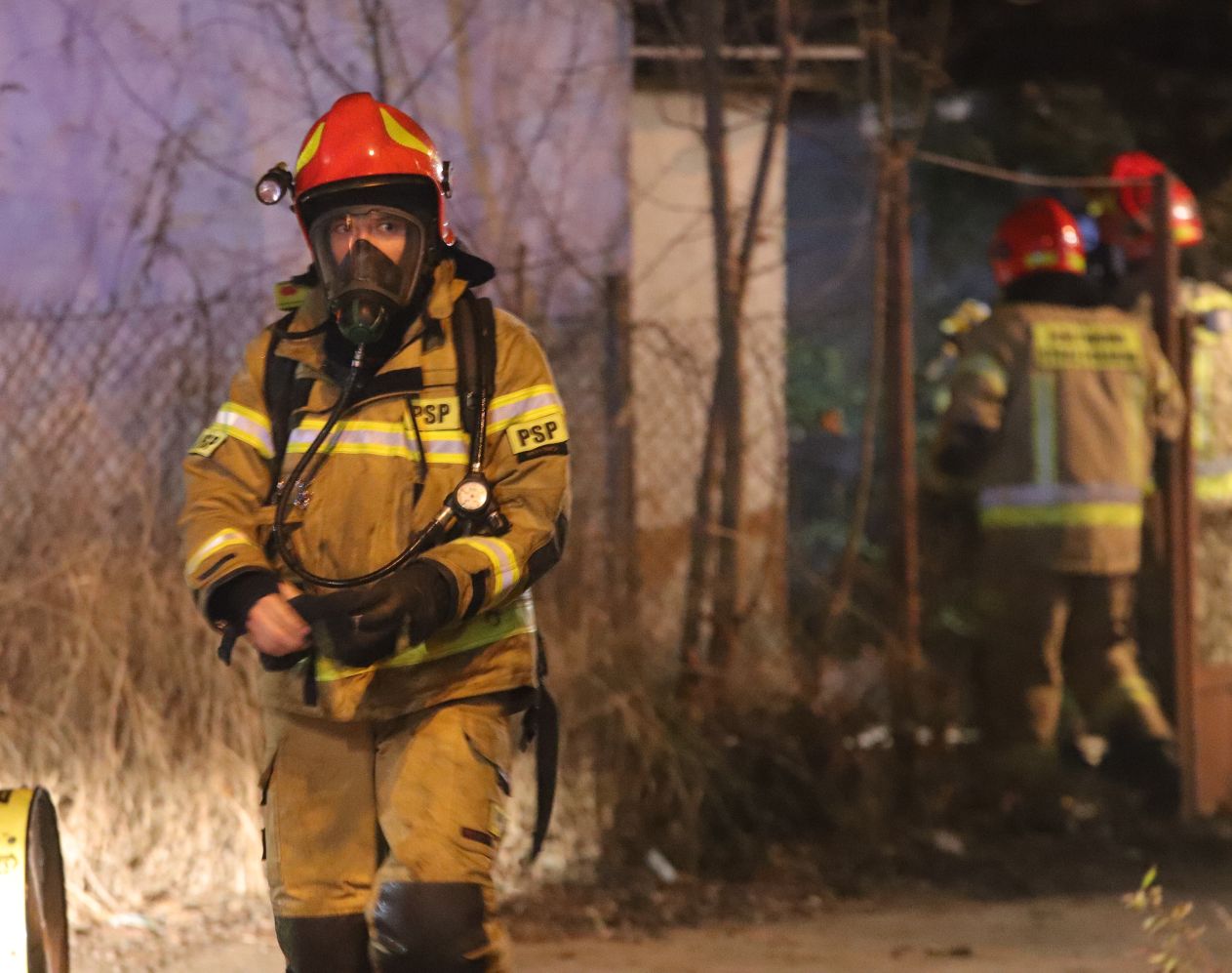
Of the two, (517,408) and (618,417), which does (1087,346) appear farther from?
(517,408)

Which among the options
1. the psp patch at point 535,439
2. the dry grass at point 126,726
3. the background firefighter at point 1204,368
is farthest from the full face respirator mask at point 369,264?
the background firefighter at point 1204,368

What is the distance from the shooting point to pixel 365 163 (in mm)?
3361

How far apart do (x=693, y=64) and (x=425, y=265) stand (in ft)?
12.1

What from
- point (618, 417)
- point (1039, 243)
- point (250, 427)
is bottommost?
point (250, 427)

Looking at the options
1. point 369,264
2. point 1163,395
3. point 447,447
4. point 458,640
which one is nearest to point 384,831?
point 458,640

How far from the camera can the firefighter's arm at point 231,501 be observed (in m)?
3.18

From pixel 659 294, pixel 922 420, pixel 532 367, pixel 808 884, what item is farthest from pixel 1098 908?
pixel 922 420

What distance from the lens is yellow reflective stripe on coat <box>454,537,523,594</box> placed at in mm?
3195

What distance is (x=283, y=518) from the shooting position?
10.9ft

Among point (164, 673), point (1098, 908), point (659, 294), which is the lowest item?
point (1098, 908)

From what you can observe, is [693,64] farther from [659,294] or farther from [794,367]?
[794,367]

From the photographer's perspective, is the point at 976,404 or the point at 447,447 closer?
the point at 447,447

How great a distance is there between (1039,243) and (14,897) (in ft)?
14.7

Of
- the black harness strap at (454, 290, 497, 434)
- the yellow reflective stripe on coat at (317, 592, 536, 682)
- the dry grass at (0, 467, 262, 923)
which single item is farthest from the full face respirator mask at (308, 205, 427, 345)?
the dry grass at (0, 467, 262, 923)
